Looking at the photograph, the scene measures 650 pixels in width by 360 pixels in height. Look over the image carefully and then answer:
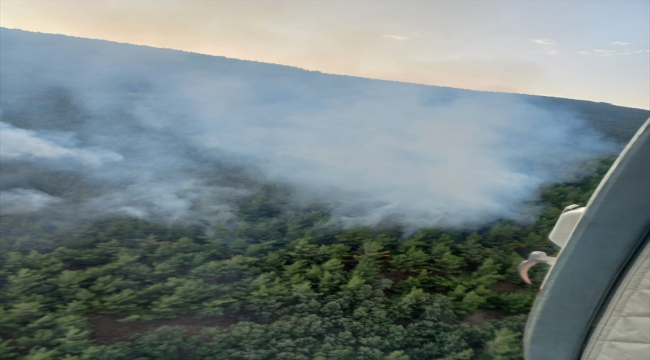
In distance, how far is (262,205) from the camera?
6.07ft

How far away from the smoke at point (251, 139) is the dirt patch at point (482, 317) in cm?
37

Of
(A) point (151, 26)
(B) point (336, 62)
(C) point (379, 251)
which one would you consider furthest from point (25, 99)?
(C) point (379, 251)

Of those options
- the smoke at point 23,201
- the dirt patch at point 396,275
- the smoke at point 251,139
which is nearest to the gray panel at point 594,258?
the dirt patch at point 396,275

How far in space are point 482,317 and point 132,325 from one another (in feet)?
3.74

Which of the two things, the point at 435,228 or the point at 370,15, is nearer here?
the point at 435,228

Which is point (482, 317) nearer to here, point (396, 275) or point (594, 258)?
point (396, 275)

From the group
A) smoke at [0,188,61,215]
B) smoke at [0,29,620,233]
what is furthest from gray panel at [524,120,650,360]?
smoke at [0,188,61,215]

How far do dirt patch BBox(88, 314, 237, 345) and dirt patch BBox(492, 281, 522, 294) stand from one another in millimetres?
929

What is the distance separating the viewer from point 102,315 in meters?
1.50

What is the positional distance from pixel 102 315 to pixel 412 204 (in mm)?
1148

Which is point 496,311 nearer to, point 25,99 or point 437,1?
point 437,1

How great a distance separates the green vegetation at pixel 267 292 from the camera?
1473mm

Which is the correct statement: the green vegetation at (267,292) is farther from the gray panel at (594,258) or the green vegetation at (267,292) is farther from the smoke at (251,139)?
the gray panel at (594,258)

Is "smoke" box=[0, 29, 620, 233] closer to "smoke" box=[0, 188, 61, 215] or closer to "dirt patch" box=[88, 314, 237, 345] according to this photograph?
"smoke" box=[0, 188, 61, 215]
